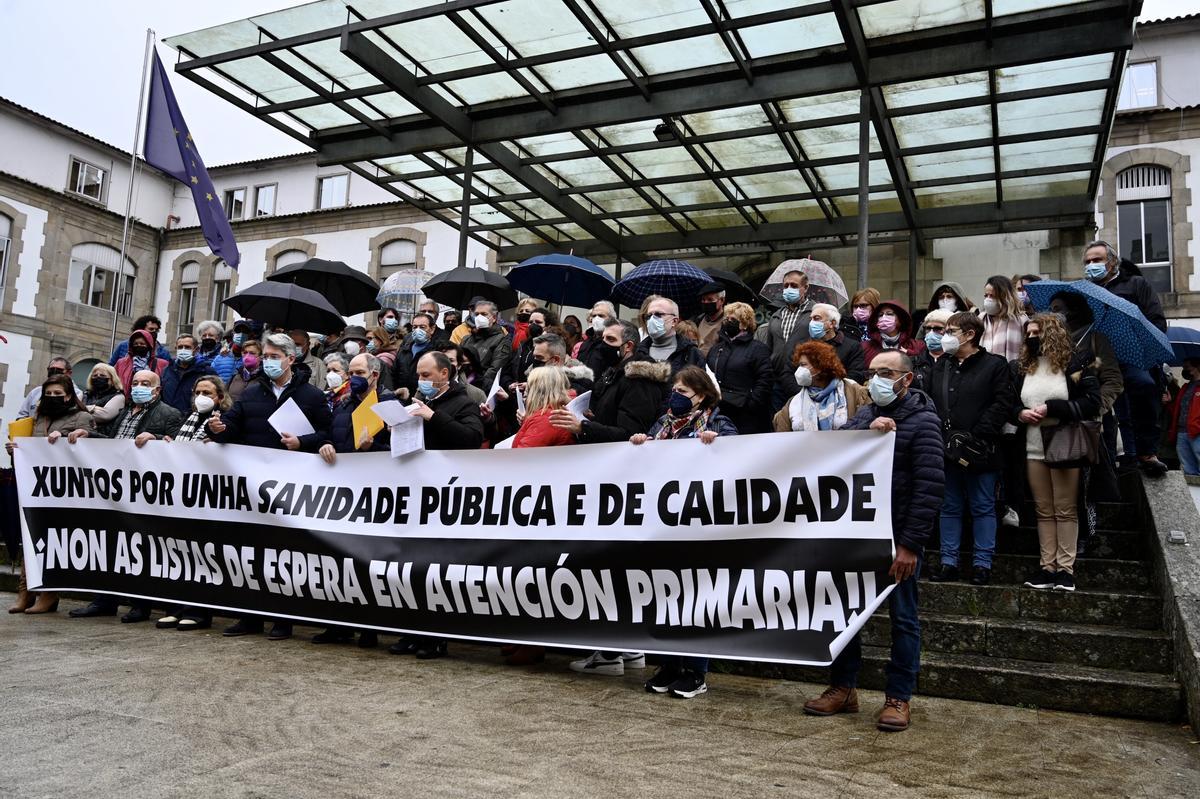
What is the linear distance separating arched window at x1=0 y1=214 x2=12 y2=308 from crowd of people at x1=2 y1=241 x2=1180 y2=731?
21.6 metres

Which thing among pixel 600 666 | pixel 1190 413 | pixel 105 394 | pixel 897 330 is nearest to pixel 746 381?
pixel 897 330

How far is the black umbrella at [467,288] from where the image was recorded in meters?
10.8

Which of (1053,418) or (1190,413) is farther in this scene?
(1190,413)

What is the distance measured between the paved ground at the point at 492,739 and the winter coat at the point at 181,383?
3429mm

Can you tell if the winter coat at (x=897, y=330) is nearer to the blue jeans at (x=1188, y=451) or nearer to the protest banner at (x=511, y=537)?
the protest banner at (x=511, y=537)

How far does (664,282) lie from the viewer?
909cm

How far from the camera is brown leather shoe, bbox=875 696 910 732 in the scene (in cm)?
420

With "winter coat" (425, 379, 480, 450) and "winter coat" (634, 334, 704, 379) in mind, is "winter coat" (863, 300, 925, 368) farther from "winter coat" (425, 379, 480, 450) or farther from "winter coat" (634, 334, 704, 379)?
"winter coat" (425, 379, 480, 450)

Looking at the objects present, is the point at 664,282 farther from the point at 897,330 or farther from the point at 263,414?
the point at 263,414

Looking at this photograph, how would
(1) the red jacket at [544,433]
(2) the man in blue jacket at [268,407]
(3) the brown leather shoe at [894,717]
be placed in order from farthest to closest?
(2) the man in blue jacket at [268,407] → (1) the red jacket at [544,433] → (3) the brown leather shoe at [894,717]

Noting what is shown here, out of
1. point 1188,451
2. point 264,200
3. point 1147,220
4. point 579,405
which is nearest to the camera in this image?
point 579,405

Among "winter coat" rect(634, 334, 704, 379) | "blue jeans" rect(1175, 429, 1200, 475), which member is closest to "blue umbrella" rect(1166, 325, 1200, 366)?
"blue jeans" rect(1175, 429, 1200, 475)

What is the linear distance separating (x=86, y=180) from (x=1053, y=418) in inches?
1192

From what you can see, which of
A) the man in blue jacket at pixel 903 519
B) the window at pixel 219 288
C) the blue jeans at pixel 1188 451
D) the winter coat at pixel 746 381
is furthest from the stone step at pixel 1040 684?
the window at pixel 219 288
